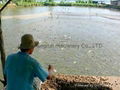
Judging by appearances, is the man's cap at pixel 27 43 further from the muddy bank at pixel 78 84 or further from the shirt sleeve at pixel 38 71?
the muddy bank at pixel 78 84

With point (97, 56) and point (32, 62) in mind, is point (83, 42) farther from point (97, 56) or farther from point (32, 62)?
point (32, 62)

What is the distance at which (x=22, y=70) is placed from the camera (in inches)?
143

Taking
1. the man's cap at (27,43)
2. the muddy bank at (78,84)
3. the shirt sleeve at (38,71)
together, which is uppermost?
the man's cap at (27,43)

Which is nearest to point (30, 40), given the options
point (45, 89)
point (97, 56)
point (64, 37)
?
point (45, 89)

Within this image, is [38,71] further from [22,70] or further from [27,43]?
[27,43]

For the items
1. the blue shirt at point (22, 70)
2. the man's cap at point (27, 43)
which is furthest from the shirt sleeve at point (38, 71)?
the man's cap at point (27, 43)

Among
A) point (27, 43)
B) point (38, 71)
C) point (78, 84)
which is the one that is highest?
point (27, 43)

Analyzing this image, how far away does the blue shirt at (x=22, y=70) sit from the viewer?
143 inches

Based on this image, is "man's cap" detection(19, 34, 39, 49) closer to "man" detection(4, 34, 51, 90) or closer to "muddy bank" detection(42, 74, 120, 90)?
"man" detection(4, 34, 51, 90)

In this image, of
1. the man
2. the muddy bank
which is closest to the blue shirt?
the man

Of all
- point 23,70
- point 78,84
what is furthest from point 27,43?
point 78,84

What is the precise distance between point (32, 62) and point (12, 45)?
1155 cm

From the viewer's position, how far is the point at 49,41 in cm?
1666

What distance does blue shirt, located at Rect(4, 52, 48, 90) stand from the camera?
143 inches
